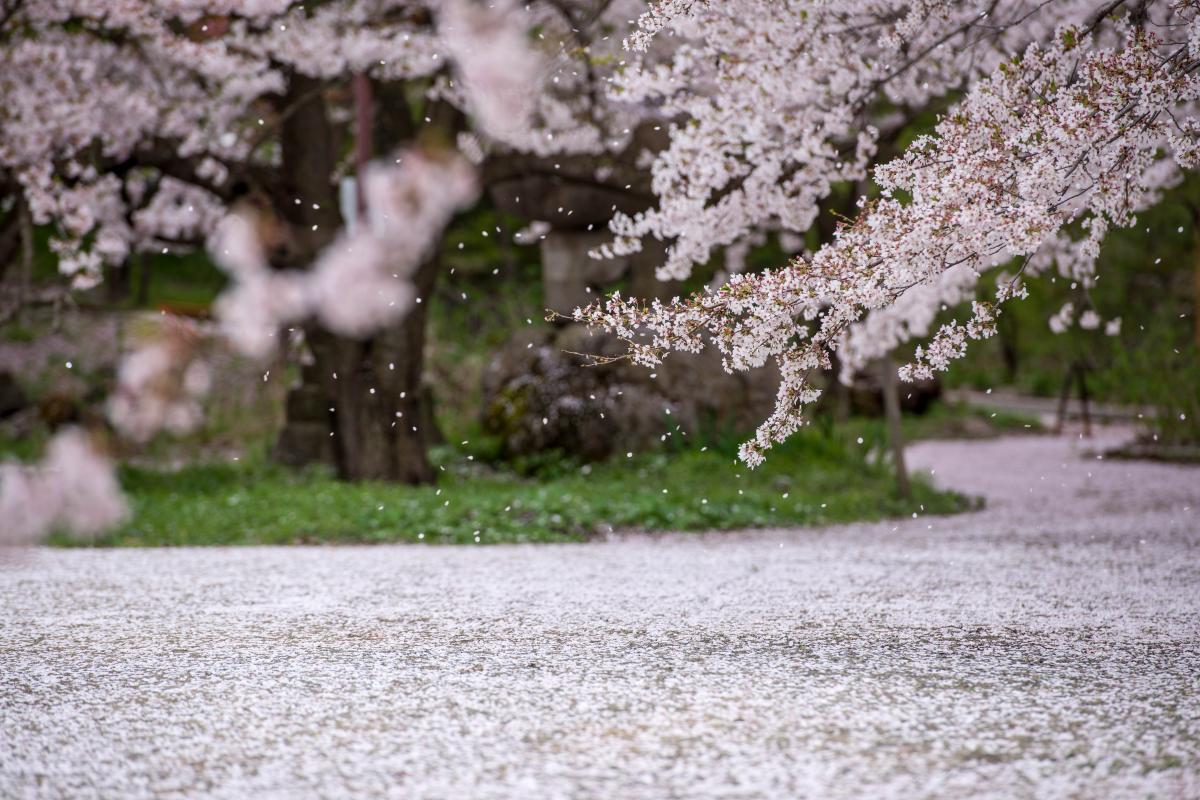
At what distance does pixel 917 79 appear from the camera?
817cm

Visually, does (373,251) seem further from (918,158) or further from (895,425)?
(918,158)

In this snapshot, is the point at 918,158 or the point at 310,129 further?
the point at 310,129

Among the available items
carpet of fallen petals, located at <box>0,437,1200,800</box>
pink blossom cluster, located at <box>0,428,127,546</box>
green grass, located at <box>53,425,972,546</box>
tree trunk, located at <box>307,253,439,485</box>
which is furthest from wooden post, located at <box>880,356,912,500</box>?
pink blossom cluster, located at <box>0,428,127,546</box>

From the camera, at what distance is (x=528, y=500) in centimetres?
877

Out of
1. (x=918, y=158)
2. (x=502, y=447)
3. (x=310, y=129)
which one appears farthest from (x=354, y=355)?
(x=918, y=158)

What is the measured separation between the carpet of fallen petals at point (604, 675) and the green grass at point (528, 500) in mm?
984

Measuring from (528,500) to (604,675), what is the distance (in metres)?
4.90

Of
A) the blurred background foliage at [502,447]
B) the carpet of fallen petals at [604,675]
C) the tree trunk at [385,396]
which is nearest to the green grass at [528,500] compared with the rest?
the blurred background foliage at [502,447]

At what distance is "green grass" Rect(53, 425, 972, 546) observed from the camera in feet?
26.5

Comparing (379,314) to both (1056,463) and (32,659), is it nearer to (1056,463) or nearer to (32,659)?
(32,659)

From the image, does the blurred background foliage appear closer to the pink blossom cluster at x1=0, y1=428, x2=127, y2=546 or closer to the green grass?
the green grass

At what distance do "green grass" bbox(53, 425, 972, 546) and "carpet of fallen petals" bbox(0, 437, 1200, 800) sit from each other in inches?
38.7

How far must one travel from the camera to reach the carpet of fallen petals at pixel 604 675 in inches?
118

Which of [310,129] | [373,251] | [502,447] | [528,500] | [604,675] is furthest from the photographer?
[502,447]
